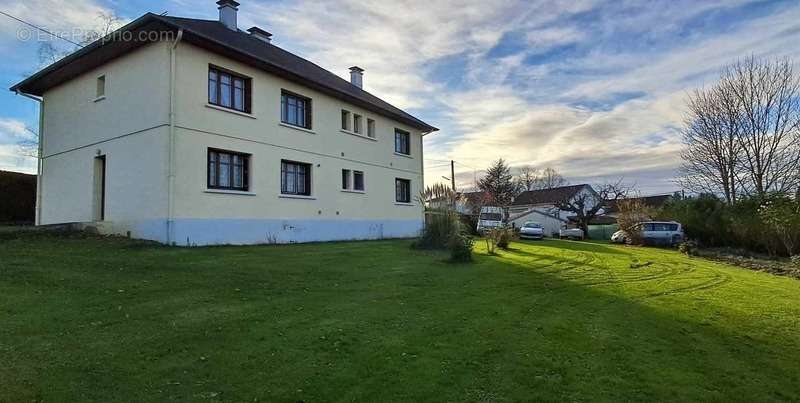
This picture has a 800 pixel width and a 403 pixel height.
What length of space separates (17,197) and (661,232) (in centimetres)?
3299

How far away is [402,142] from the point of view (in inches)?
1035

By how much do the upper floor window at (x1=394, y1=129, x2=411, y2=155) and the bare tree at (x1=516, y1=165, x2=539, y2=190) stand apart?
49.0 meters

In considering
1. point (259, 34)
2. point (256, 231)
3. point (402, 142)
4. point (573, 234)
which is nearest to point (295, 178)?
point (256, 231)

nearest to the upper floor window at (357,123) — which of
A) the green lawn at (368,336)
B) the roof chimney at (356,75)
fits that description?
the roof chimney at (356,75)

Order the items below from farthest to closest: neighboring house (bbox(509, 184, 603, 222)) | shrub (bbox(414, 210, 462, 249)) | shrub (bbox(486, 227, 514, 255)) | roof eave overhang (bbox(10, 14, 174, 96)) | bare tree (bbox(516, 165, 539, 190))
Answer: bare tree (bbox(516, 165, 539, 190)), neighboring house (bbox(509, 184, 603, 222)), shrub (bbox(486, 227, 514, 255)), shrub (bbox(414, 210, 462, 249)), roof eave overhang (bbox(10, 14, 174, 96))

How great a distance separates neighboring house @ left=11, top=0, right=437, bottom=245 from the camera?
1398 centimetres

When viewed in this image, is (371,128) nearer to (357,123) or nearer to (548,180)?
(357,123)

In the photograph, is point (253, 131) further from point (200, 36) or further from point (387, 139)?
point (387, 139)

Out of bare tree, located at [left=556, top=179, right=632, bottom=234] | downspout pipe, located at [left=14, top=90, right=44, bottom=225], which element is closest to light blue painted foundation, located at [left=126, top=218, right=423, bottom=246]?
downspout pipe, located at [left=14, top=90, right=44, bottom=225]

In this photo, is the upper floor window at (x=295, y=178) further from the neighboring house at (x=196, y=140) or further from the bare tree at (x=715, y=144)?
the bare tree at (x=715, y=144)

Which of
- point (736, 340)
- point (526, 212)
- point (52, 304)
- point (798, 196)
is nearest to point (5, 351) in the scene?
point (52, 304)

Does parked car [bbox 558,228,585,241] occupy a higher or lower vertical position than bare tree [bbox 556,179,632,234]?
lower

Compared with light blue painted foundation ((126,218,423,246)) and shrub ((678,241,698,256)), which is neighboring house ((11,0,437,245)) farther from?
shrub ((678,241,698,256))

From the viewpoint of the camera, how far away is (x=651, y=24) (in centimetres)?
1343
